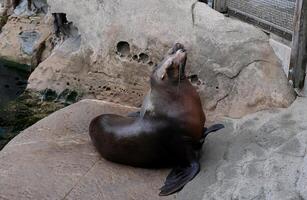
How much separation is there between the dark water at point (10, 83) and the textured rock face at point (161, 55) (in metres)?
0.80

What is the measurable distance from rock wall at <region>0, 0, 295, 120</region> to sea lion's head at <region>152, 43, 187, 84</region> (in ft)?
2.86

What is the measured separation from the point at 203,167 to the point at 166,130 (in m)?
0.40

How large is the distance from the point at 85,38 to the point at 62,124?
1.34 m

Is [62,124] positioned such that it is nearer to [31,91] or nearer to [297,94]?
[31,91]

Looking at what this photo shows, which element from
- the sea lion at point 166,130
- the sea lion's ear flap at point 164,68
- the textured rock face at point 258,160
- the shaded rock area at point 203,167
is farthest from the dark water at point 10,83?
the textured rock face at point 258,160

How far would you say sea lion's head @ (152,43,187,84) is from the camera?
4609mm

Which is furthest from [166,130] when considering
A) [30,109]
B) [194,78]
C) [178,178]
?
[30,109]

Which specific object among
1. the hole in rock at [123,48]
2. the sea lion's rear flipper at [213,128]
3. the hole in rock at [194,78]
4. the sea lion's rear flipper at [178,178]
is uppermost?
the hole in rock at [123,48]

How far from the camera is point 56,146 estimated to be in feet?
16.5

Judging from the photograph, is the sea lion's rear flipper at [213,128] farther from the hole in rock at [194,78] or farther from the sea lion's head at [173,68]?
the hole in rock at [194,78]

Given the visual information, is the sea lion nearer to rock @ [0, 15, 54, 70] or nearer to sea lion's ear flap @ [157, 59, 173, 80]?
sea lion's ear flap @ [157, 59, 173, 80]

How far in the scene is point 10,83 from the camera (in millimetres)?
7984

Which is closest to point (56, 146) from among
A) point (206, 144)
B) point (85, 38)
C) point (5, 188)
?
point (5, 188)

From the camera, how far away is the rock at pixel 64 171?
4.26m
